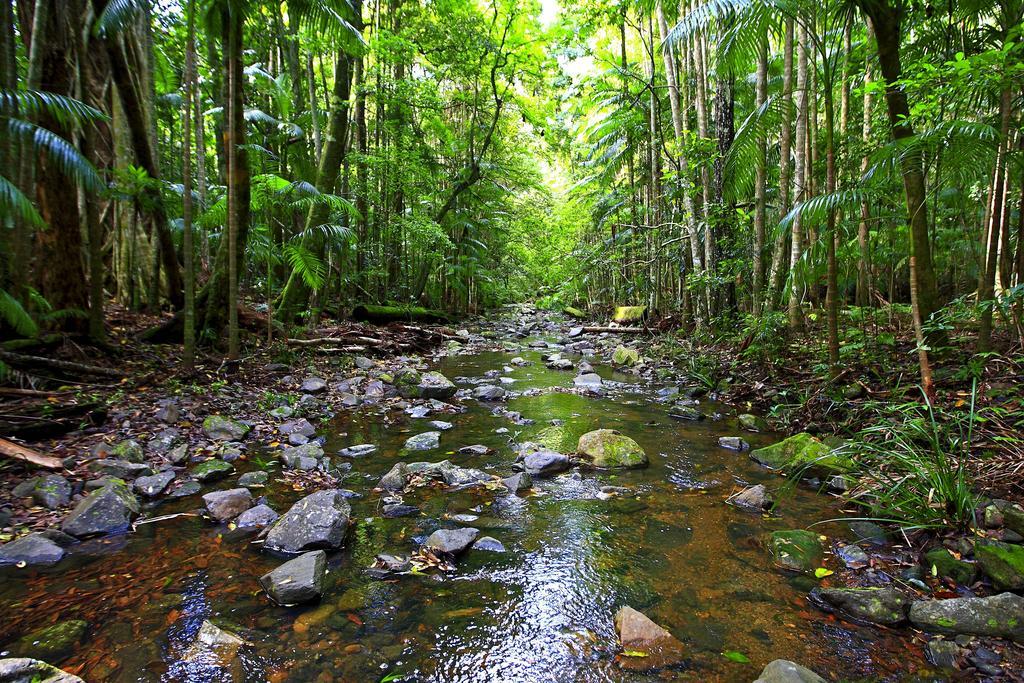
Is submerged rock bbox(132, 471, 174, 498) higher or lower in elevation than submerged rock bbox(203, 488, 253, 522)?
higher

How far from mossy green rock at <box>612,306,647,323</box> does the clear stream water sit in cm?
1265

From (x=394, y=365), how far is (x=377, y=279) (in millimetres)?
7580

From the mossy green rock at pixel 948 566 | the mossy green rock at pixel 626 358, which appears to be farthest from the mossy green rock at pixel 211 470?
the mossy green rock at pixel 626 358

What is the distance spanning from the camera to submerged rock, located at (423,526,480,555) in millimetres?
3193

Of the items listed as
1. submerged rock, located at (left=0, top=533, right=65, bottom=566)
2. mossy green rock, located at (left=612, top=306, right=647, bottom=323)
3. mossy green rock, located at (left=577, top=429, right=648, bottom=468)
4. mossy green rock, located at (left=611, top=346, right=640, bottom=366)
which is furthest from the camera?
mossy green rock, located at (left=612, top=306, right=647, bottom=323)

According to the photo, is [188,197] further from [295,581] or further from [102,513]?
[295,581]

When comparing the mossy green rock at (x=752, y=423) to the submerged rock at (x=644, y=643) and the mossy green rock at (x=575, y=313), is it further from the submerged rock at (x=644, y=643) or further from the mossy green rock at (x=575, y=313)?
the mossy green rock at (x=575, y=313)

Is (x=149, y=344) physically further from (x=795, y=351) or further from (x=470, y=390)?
(x=795, y=351)

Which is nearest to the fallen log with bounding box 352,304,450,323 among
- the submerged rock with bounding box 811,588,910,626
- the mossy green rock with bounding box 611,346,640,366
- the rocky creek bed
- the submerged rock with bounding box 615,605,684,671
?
the mossy green rock with bounding box 611,346,640,366

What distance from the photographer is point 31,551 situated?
9.56 ft

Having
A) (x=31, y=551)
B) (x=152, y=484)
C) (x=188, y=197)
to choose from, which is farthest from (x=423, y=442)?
(x=188, y=197)

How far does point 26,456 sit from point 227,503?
65.6 inches

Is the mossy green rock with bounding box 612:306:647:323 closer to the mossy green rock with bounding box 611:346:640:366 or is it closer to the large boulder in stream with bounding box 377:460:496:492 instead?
the mossy green rock with bounding box 611:346:640:366

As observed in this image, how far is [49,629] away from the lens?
92.4 inches
